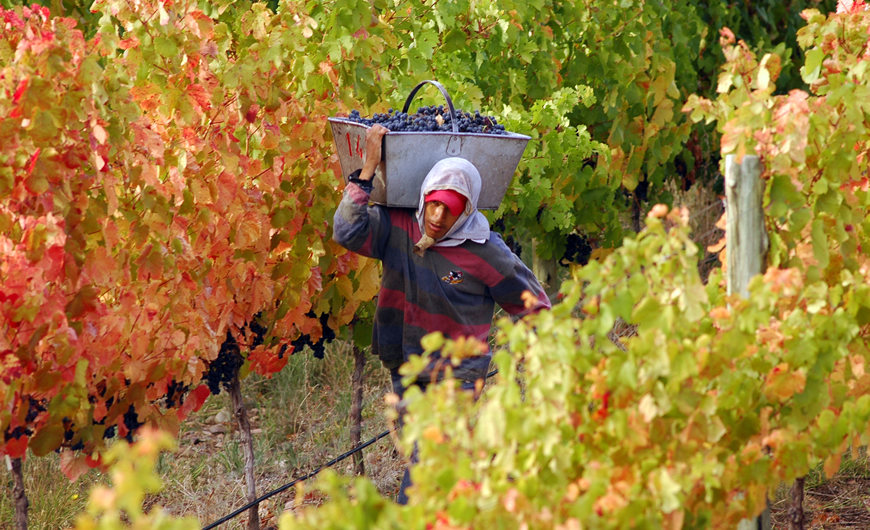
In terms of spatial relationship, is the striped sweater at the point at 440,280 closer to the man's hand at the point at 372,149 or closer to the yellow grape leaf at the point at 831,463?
the man's hand at the point at 372,149

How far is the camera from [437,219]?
2.55 m

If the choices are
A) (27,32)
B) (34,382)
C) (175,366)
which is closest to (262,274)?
(175,366)

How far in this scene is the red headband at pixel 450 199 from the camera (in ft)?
8.16

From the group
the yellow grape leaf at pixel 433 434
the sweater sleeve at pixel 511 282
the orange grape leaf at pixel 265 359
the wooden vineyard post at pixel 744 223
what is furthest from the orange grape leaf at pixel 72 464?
the wooden vineyard post at pixel 744 223

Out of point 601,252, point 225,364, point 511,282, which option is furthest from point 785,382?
point 601,252

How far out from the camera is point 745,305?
1.63 meters

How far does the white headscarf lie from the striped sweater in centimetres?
5

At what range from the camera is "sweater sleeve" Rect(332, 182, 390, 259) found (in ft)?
8.51

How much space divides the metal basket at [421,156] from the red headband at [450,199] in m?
0.10

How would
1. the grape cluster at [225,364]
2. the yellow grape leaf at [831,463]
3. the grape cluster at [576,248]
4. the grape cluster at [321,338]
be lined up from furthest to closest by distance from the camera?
the grape cluster at [576,248] → the grape cluster at [321,338] → the grape cluster at [225,364] → the yellow grape leaf at [831,463]

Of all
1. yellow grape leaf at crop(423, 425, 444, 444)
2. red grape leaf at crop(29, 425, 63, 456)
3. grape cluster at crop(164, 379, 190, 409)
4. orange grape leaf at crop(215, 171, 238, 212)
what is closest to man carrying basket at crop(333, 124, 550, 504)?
orange grape leaf at crop(215, 171, 238, 212)

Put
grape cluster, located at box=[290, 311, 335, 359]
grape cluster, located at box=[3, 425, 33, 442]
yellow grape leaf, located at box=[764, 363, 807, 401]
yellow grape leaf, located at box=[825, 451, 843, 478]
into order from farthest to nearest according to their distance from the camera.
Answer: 1. grape cluster, located at box=[290, 311, 335, 359]
2. grape cluster, located at box=[3, 425, 33, 442]
3. yellow grape leaf, located at box=[825, 451, 843, 478]
4. yellow grape leaf, located at box=[764, 363, 807, 401]

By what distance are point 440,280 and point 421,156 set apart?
396mm

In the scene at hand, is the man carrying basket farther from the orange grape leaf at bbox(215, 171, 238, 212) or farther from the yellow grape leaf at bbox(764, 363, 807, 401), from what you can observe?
the yellow grape leaf at bbox(764, 363, 807, 401)
